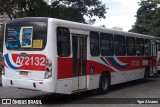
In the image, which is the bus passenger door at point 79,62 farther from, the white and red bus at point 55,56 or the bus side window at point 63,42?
the bus side window at point 63,42

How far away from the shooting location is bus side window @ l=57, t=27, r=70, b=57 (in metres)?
12.4

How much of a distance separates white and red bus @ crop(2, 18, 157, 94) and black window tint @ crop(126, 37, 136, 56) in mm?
2559

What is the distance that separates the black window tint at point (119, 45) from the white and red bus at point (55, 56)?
39.0 inches

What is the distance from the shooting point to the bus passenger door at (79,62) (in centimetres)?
1312

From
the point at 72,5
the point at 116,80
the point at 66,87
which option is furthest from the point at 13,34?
the point at 72,5

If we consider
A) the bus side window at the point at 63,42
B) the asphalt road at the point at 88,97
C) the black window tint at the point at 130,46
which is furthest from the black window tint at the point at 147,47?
the bus side window at the point at 63,42

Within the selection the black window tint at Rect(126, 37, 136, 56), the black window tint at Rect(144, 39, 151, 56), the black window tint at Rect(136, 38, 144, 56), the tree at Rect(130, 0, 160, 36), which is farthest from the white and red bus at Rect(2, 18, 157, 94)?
the tree at Rect(130, 0, 160, 36)

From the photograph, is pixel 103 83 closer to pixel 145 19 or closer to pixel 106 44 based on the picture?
pixel 106 44

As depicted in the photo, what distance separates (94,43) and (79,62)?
1.51 meters

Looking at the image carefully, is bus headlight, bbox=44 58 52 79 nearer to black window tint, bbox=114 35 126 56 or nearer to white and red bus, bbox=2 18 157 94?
white and red bus, bbox=2 18 157 94

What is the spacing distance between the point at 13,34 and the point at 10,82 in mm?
1721

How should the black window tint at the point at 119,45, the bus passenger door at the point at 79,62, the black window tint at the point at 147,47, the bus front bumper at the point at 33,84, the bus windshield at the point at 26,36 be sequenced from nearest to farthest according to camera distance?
the bus front bumper at the point at 33,84
the bus windshield at the point at 26,36
the bus passenger door at the point at 79,62
the black window tint at the point at 119,45
the black window tint at the point at 147,47

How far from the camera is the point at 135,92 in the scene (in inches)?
632

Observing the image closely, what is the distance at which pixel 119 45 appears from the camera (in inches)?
674
